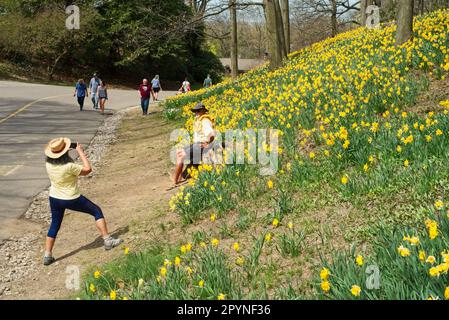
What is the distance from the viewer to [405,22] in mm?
10953

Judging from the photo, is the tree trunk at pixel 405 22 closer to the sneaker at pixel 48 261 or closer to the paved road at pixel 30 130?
the paved road at pixel 30 130

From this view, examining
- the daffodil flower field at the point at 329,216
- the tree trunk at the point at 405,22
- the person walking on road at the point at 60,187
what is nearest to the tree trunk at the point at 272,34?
the tree trunk at the point at 405,22

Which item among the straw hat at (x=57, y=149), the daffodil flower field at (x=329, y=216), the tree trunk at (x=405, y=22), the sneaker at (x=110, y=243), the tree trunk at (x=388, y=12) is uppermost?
the tree trunk at (x=388, y=12)

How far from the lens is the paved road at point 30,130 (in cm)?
912

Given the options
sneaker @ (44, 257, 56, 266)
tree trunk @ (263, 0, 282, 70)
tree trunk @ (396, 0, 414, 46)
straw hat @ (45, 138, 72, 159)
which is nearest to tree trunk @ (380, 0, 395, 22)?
tree trunk @ (263, 0, 282, 70)

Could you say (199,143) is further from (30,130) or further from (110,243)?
(30,130)

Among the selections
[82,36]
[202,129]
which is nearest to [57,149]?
[202,129]

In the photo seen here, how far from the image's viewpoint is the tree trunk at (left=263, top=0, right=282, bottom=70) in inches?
643

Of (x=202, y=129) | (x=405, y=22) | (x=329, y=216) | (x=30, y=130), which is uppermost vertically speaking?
(x=405, y=22)

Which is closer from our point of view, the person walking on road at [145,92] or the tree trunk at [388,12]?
the person walking on road at [145,92]

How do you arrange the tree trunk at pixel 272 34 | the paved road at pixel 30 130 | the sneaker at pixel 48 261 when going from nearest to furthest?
1. the sneaker at pixel 48 261
2. the paved road at pixel 30 130
3. the tree trunk at pixel 272 34

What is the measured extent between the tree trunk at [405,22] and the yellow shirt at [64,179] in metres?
8.59

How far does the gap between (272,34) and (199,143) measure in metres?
9.55

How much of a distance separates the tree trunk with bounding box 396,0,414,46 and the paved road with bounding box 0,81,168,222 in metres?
9.06
